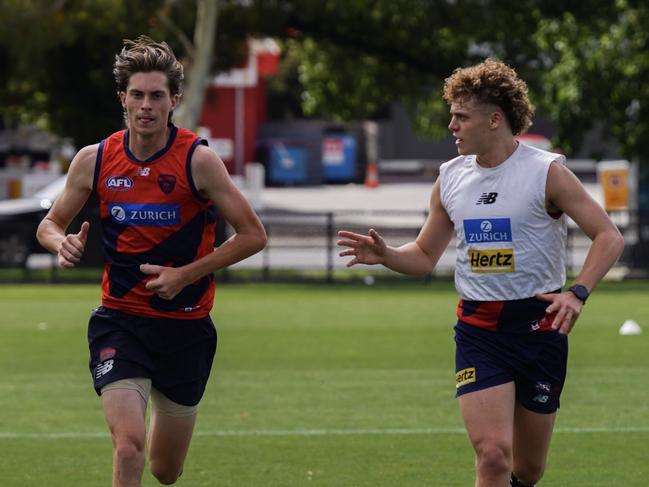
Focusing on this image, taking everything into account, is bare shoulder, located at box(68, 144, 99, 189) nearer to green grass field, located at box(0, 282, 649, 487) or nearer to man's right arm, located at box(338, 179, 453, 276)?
man's right arm, located at box(338, 179, 453, 276)

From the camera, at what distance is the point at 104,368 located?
691 centimetres

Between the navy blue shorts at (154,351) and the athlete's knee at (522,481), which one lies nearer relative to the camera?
the navy blue shorts at (154,351)

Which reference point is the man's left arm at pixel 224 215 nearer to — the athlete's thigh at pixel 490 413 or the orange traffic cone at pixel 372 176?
the athlete's thigh at pixel 490 413

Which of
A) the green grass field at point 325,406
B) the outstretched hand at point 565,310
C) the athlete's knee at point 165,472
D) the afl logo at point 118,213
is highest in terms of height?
the afl logo at point 118,213

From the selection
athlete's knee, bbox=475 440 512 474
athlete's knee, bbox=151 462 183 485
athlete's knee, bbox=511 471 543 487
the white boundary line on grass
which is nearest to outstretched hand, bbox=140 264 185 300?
athlete's knee, bbox=151 462 183 485

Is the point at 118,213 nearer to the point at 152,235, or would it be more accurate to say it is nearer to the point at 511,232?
Answer: the point at 152,235

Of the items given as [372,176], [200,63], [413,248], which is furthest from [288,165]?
[413,248]

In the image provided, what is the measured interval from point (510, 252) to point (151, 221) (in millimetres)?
1620

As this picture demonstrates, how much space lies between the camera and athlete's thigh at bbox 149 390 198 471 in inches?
282

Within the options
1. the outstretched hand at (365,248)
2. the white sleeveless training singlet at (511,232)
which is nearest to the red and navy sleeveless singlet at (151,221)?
the outstretched hand at (365,248)

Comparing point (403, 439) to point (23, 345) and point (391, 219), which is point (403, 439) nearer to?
point (23, 345)

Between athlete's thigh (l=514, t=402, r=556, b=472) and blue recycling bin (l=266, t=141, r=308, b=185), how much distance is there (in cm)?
5539

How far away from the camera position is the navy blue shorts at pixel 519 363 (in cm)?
683

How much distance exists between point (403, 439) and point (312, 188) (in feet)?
170
